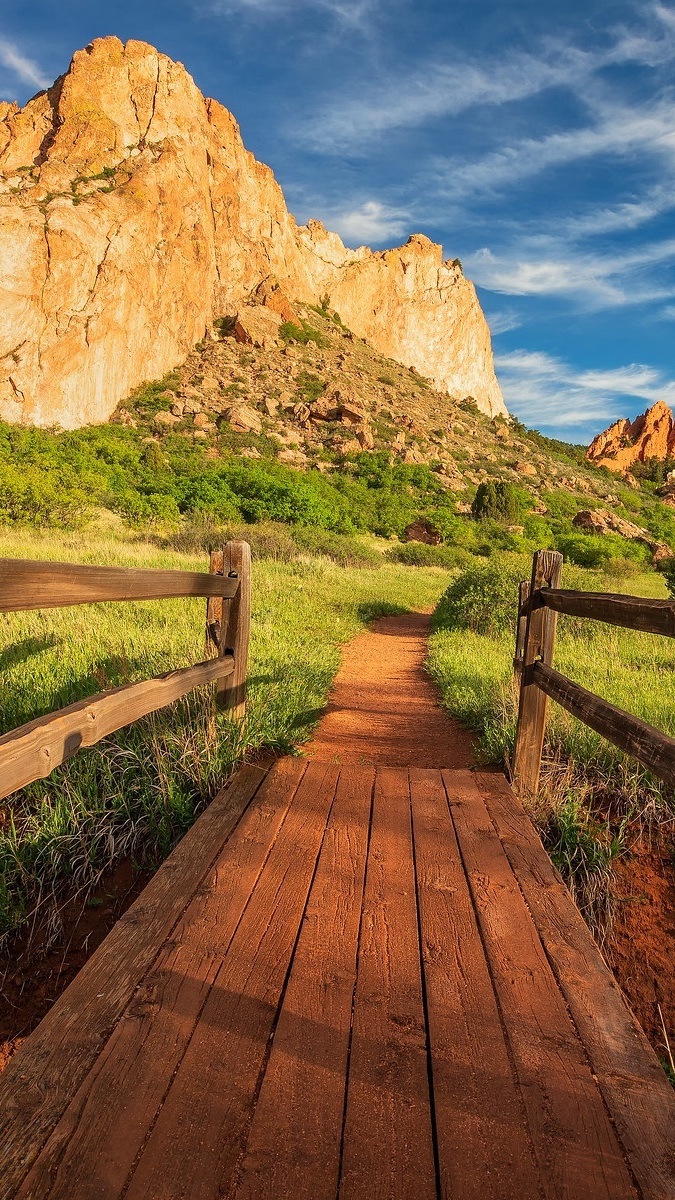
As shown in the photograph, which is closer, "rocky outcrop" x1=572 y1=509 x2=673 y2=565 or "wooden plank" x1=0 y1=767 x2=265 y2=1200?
"wooden plank" x1=0 y1=767 x2=265 y2=1200

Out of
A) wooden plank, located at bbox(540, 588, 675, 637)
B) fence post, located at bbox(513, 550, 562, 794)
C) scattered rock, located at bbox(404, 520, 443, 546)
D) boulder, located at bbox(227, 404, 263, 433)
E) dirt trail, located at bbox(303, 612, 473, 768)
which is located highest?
boulder, located at bbox(227, 404, 263, 433)

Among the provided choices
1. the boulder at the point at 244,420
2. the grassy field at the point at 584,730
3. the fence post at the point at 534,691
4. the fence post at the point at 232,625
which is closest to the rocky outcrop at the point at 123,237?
the boulder at the point at 244,420

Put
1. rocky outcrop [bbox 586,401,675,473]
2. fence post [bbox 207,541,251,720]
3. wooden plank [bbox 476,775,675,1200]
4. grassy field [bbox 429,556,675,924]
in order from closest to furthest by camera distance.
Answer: wooden plank [bbox 476,775,675,1200] < grassy field [bbox 429,556,675,924] < fence post [bbox 207,541,251,720] < rocky outcrop [bbox 586,401,675,473]

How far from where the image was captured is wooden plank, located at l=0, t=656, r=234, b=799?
6.67 ft

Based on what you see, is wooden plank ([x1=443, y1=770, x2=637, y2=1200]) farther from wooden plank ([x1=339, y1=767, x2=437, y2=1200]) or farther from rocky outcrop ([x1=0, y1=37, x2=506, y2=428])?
rocky outcrop ([x1=0, y1=37, x2=506, y2=428])

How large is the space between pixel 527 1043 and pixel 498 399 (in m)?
126

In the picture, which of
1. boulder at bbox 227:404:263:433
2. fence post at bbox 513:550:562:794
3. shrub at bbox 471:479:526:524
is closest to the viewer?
fence post at bbox 513:550:562:794

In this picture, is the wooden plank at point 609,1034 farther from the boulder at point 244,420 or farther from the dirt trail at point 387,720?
the boulder at point 244,420

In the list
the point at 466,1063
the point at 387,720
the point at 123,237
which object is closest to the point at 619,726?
the point at 466,1063

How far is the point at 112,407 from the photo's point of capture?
177 ft

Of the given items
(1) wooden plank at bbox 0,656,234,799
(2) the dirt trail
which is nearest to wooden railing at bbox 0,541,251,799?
(1) wooden plank at bbox 0,656,234,799

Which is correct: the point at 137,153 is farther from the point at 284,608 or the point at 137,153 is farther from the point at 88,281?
the point at 284,608

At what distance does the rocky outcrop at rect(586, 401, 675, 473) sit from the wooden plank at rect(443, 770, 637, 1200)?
384 ft

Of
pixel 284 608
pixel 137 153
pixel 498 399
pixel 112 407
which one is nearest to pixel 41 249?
pixel 112 407
